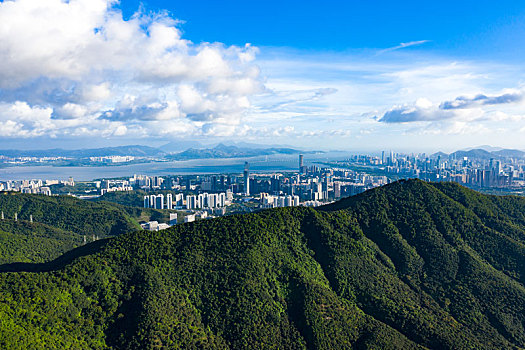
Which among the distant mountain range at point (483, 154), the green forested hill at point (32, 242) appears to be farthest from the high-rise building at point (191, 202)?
the distant mountain range at point (483, 154)

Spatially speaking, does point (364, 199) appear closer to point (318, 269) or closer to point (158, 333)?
point (318, 269)

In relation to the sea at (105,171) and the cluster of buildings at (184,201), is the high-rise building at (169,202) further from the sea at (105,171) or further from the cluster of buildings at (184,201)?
the sea at (105,171)

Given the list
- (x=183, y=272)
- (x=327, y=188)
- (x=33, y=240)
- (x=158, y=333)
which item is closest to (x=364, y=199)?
(x=183, y=272)

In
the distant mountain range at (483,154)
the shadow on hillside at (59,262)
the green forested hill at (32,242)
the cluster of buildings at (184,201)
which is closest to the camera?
the shadow on hillside at (59,262)

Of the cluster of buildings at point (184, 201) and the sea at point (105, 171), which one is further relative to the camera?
the sea at point (105, 171)

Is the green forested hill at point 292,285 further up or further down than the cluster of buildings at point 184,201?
further up

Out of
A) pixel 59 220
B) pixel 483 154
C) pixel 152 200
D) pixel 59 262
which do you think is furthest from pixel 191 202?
pixel 483 154

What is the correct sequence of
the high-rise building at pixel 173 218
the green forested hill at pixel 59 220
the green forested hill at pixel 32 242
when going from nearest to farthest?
the green forested hill at pixel 32 242 < the green forested hill at pixel 59 220 < the high-rise building at pixel 173 218

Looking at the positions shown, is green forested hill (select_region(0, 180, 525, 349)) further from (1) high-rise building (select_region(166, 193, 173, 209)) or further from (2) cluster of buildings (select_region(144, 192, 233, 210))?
(1) high-rise building (select_region(166, 193, 173, 209))

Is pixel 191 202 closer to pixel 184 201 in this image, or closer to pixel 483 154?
pixel 184 201
